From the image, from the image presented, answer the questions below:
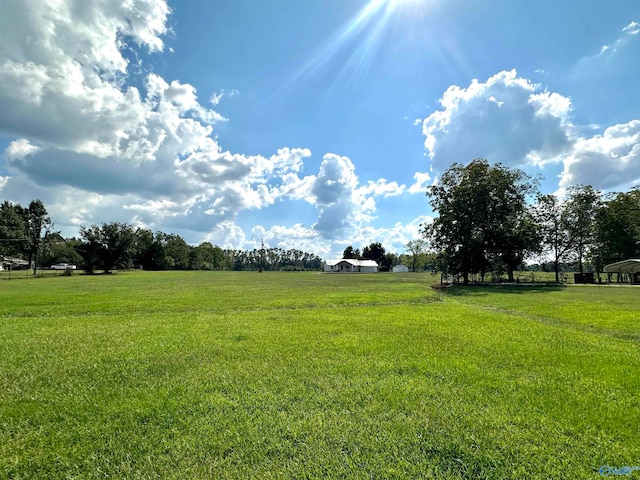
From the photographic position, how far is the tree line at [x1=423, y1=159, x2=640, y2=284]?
116 ft

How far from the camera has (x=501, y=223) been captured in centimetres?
3562

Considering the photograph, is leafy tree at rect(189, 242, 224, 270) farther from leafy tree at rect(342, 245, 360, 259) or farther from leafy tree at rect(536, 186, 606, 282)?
leafy tree at rect(536, 186, 606, 282)

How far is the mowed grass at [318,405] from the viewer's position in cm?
315

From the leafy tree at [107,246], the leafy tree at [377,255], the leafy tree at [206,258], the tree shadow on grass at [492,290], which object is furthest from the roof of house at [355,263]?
the tree shadow on grass at [492,290]

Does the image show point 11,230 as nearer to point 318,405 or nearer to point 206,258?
point 206,258

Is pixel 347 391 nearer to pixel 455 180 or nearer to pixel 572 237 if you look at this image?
pixel 455 180

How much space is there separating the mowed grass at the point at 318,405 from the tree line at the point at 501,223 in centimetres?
2810

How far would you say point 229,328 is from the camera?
32.6 feet

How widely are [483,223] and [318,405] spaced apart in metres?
37.5

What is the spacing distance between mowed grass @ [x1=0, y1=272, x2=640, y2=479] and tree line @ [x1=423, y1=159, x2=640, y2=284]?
28.1m

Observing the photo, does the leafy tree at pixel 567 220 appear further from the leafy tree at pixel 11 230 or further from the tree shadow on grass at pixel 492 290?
the leafy tree at pixel 11 230

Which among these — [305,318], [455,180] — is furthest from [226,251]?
[305,318]

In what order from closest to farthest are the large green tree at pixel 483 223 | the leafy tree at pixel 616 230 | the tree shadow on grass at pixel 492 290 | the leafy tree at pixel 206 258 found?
the tree shadow on grass at pixel 492 290
the large green tree at pixel 483 223
the leafy tree at pixel 616 230
the leafy tree at pixel 206 258

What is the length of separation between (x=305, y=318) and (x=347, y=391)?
7225 millimetres
